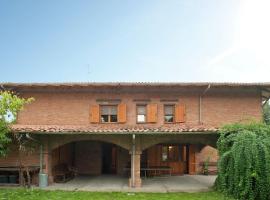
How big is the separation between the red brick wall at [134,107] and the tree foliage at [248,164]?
616 cm

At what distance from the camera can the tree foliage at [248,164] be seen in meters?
11.6

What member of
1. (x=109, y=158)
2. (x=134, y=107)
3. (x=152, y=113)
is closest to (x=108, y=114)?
(x=134, y=107)

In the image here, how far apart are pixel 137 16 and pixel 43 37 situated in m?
8.90

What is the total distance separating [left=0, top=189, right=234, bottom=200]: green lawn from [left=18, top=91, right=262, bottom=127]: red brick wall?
20.0 feet

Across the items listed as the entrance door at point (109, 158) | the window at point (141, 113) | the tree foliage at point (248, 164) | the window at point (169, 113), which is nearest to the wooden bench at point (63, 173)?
the entrance door at point (109, 158)

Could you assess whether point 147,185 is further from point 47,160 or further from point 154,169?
point 47,160

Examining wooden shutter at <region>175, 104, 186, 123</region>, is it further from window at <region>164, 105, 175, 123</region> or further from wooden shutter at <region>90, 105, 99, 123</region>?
wooden shutter at <region>90, 105, 99, 123</region>

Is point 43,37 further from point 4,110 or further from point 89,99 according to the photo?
point 4,110

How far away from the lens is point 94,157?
21.2 meters

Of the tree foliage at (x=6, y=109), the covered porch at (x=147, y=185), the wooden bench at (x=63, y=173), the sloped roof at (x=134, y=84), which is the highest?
the sloped roof at (x=134, y=84)

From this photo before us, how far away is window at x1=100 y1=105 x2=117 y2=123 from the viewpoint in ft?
63.5

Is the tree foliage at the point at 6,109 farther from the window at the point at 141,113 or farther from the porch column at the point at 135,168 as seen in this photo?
the window at the point at 141,113

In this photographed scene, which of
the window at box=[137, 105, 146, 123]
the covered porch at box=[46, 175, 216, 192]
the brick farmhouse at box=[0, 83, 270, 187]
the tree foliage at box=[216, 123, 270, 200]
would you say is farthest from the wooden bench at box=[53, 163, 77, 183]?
the tree foliage at box=[216, 123, 270, 200]

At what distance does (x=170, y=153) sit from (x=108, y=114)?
4975 mm
